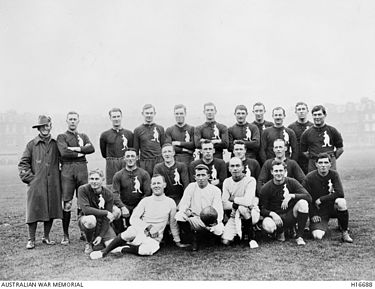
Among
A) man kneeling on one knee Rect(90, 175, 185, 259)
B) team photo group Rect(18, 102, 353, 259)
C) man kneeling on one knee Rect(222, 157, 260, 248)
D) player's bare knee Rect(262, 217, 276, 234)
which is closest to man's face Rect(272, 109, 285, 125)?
team photo group Rect(18, 102, 353, 259)

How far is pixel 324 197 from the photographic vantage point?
5.24 metres

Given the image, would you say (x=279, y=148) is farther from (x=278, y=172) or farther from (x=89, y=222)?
(x=89, y=222)

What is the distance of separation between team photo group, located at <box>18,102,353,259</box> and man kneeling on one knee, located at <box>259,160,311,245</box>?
1 centimetres

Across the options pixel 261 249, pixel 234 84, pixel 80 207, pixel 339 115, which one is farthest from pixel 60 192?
pixel 339 115

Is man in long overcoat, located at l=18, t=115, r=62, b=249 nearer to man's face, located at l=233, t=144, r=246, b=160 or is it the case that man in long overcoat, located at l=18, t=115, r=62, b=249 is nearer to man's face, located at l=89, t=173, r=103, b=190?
man's face, located at l=89, t=173, r=103, b=190

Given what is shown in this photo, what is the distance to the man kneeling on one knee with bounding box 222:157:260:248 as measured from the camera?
4875 millimetres

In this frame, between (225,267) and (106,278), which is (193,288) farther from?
(106,278)

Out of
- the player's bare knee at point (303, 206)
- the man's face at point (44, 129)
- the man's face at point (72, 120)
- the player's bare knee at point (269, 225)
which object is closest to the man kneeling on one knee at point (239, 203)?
the player's bare knee at point (269, 225)

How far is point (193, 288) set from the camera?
12.4ft

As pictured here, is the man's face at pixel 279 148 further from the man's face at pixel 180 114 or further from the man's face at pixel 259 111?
the man's face at pixel 180 114

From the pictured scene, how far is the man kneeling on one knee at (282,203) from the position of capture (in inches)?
195

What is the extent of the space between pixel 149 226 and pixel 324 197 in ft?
7.45

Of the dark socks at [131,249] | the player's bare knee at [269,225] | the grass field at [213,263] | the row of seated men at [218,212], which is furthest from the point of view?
the player's bare knee at [269,225]

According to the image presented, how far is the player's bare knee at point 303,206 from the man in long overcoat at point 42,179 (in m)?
3.13
